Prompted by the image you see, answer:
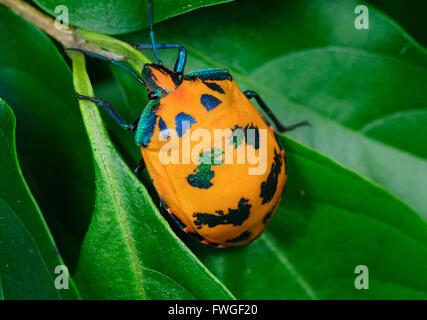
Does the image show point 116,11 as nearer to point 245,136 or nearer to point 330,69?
point 245,136

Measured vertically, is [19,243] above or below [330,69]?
below

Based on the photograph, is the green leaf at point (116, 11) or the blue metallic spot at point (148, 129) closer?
the green leaf at point (116, 11)

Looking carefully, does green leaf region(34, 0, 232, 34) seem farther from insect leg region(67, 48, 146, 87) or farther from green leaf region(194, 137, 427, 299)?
green leaf region(194, 137, 427, 299)

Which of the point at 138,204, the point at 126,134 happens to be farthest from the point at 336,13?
the point at 138,204

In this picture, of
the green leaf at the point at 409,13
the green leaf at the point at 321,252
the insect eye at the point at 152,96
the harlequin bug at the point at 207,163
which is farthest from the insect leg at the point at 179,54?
the green leaf at the point at 409,13

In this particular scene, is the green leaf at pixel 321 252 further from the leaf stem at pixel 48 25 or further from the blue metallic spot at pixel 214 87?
the leaf stem at pixel 48 25

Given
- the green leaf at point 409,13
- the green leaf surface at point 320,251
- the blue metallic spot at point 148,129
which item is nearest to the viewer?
the blue metallic spot at point 148,129

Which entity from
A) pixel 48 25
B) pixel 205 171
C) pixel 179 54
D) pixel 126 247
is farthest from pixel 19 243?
pixel 179 54

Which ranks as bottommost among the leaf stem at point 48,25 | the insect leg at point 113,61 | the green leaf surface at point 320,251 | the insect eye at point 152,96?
the green leaf surface at point 320,251
